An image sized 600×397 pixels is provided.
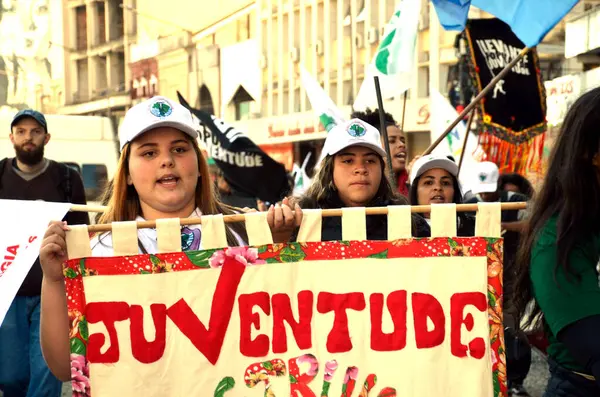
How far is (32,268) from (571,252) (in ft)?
12.5

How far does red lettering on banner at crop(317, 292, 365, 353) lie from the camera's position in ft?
9.47

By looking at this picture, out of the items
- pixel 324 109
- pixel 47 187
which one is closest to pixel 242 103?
pixel 324 109

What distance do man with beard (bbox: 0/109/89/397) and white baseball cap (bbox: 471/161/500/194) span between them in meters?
3.55

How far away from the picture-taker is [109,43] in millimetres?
30938

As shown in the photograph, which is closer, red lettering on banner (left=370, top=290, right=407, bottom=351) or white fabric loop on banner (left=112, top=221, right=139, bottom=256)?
white fabric loop on banner (left=112, top=221, right=139, bottom=256)

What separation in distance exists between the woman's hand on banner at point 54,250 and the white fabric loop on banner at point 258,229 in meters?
0.55

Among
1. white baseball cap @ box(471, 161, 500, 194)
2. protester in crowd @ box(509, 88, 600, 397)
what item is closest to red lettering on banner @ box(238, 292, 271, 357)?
protester in crowd @ box(509, 88, 600, 397)

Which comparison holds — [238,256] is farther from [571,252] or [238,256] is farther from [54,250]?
[571,252]

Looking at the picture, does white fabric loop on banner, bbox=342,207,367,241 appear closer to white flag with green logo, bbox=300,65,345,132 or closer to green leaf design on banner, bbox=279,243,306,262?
green leaf design on banner, bbox=279,243,306,262

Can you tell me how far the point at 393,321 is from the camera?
2.90m

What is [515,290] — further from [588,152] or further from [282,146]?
[282,146]

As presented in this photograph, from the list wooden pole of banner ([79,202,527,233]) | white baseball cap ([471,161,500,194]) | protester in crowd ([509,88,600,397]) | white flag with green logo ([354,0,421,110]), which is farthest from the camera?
white baseball cap ([471,161,500,194])

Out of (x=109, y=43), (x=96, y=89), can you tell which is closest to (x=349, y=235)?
(x=96, y=89)

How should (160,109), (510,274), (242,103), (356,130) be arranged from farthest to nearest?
(242,103) → (510,274) → (356,130) → (160,109)
